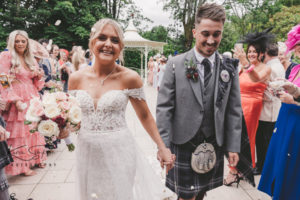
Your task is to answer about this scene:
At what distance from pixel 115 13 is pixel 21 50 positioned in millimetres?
21467

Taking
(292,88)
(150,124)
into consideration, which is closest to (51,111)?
(150,124)

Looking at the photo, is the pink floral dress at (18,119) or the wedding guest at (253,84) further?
the pink floral dress at (18,119)

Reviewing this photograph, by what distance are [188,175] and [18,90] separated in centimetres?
325

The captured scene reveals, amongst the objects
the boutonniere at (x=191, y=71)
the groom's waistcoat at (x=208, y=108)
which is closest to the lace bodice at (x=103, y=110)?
→ the boutonniere at (x=191, y=71)

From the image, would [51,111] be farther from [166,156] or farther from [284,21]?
[284,21]

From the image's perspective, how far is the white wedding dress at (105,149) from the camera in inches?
80.8

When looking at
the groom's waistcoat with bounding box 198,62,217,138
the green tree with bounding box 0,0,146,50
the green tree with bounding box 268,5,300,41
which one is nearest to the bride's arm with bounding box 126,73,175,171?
the groom's waistcoat with bounding box 198,62,217,138

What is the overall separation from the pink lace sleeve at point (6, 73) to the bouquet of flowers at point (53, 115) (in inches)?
82.0

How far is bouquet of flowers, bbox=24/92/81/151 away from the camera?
170 cm

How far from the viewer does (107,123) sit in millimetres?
2072

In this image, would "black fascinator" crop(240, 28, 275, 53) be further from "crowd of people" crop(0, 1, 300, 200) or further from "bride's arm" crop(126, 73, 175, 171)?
"bride's arm" crop(126, 73, 175, 171)

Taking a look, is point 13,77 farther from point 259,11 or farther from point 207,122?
point 259,11

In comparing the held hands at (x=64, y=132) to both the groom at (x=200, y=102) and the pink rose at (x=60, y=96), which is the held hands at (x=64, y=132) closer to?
the pink rose at (x=60, y=96)

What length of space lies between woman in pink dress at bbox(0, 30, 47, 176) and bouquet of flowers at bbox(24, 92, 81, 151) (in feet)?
6.86
